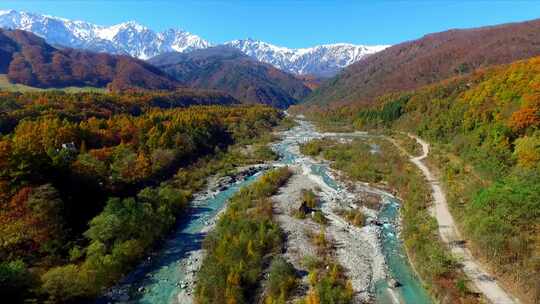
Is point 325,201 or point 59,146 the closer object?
point 325,201

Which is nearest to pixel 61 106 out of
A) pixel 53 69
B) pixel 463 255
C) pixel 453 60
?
pixel 463 255

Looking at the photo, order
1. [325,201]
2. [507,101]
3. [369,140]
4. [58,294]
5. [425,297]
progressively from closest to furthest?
[58,294] → [425,297] → [325,201] → [507,101] → [369,140]

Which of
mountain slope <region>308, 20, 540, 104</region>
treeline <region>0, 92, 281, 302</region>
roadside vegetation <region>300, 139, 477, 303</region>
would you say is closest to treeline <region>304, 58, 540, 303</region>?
roadside vegetation <region>300, 139, 477, 303</region>

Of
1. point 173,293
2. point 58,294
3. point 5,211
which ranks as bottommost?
point 173,293

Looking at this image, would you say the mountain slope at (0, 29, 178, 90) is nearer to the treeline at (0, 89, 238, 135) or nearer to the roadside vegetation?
the treeline at (0, 89, 238, 135)

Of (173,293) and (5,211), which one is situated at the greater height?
(5,211)

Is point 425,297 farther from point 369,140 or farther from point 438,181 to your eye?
point 369,140

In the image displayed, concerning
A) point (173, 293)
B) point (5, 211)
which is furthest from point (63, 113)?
point (173, 293)
